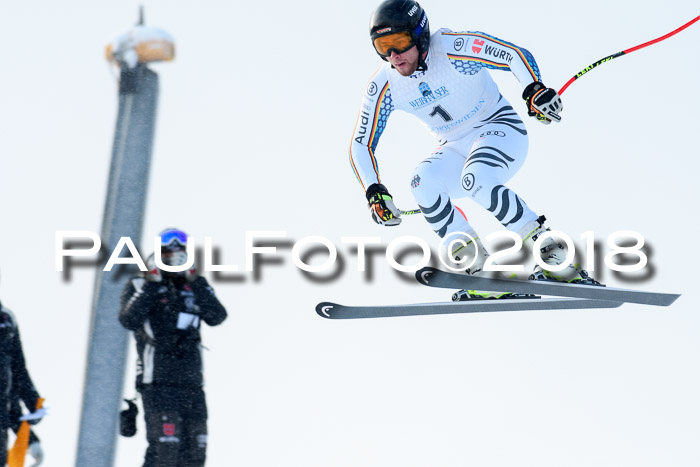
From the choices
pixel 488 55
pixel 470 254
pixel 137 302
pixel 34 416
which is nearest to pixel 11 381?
pixel 34 416

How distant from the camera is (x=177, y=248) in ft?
19.3

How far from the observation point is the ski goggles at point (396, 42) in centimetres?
624

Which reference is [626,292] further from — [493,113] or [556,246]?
[493,113]

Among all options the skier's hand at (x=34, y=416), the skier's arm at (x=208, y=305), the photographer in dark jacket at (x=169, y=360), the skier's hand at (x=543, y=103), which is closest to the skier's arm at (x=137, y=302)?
the photographer in dark jacket at (x=169, y=360)

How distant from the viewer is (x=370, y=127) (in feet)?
22.0

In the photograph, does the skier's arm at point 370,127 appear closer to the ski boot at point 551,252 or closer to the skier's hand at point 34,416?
the ski boot at point 551,252

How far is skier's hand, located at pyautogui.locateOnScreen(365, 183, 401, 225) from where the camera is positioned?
6480mm

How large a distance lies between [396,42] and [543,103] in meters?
0.96

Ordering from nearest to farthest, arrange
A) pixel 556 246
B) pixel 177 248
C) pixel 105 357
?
pixel 177 248 < pixel 556 246 < pixel 105 357

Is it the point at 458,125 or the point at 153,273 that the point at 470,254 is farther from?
the point at 153,273

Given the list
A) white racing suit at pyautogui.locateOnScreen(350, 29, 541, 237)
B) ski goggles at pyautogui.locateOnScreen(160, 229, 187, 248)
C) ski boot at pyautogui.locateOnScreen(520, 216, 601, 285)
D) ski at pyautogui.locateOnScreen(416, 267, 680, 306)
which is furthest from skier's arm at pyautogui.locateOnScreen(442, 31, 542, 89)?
ski goggles at pyautogui.locateOnScreen(160, 229, 187, 248)

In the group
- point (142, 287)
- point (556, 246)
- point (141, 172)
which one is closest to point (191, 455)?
point (142, 287)

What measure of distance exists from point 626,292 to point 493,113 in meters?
1.42

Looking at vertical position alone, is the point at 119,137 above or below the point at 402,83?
above
